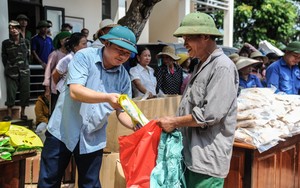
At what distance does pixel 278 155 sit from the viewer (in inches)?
149

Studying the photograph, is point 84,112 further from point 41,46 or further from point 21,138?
point 41,46

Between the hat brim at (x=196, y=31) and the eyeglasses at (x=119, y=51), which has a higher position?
the hat brim at (x=196, y=31)


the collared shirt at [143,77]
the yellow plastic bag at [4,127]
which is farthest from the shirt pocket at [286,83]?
the yellow plastic bag at [4,127]

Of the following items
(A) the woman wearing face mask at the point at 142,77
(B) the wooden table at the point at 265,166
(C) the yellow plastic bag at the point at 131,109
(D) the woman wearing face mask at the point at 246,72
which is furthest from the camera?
(A) the woman wearing face mask at the point at 142,77

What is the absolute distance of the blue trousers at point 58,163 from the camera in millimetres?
2676

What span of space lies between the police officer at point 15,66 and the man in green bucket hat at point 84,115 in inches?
Answer: 155

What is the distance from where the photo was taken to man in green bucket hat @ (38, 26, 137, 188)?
2.57 meters

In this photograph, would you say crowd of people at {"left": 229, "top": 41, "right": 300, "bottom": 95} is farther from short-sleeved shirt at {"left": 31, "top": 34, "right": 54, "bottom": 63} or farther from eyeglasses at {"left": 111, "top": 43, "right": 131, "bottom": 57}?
short-sleeved shirt at {"left": 31, "top": 34, "right": 54, "bottom": 63}

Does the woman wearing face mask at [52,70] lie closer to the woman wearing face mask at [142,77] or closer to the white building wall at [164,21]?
the woman wearing face mask at [142,77]

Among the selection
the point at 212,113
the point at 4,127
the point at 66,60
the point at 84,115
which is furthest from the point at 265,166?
the point at 66,60

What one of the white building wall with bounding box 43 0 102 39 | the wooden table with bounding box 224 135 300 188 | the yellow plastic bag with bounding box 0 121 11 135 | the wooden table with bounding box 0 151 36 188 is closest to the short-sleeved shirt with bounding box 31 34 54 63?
the white building wall with bounding box 43 0 102 39

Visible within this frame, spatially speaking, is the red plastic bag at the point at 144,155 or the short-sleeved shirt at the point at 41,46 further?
the short-sleeved shirt at the point at 41,46

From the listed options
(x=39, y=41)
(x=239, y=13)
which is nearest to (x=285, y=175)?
(x=39, y=41)

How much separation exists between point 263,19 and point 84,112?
60.4 feet
